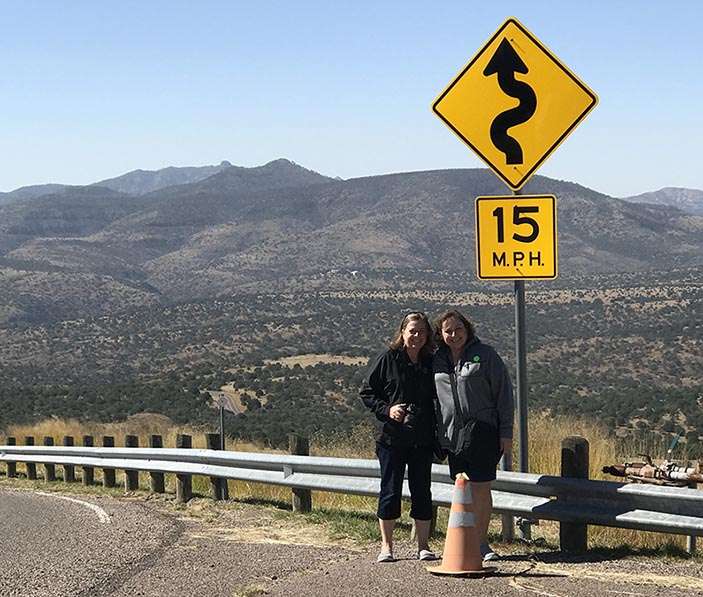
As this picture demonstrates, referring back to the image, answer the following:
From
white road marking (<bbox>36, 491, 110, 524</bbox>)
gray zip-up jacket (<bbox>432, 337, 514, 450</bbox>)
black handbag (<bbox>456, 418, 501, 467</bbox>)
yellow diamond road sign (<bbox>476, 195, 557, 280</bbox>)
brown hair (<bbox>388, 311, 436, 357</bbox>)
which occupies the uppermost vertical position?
yellow diamond road sign (<bbox>476, 195, 557, 280</bbox>)

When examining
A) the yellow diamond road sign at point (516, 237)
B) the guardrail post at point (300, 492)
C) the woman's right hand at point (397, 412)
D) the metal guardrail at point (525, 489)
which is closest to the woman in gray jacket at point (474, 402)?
the woman's right hand at point (397, 412)

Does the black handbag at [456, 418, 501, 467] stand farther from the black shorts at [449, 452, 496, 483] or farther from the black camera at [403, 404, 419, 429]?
the black camera at [403, 404, 419, 429]

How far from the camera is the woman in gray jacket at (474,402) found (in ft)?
26.6

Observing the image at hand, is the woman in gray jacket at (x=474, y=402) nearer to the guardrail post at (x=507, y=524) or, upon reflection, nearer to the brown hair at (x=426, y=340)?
the brown hair at (x=426, y=340)

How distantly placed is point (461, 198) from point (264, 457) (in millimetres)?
184513

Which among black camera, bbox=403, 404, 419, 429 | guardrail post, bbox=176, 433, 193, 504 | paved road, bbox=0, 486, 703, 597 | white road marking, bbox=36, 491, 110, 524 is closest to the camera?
paved road, bbox=0, 486, 703, 597

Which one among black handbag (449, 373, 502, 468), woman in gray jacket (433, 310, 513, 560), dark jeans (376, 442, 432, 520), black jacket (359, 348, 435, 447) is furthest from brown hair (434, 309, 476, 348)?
dark jeans (376, 442, 432, 520)

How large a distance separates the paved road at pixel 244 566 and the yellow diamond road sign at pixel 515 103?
284cm

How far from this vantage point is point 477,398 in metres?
8.10

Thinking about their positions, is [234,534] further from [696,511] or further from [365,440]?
[365,440]

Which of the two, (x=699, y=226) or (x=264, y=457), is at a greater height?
(x=699, y=226)

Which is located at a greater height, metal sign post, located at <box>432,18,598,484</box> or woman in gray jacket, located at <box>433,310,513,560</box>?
metal sign post, located at <box>432,18,598,484</box>

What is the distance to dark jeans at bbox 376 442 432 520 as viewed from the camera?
8594 millimetres

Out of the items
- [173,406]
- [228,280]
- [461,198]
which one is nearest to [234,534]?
[173,406]
